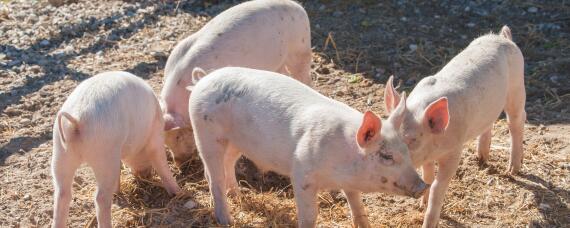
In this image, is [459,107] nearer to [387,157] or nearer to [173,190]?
[387,157]

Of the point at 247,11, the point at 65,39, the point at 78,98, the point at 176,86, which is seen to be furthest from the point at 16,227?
the point at 65,39

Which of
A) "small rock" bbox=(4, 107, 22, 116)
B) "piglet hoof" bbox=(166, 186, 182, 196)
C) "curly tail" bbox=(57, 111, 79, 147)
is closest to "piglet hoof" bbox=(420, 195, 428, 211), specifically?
"piglet hoof" bbox=(166, 186, 182, 196)

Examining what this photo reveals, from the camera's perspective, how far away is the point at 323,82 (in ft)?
23.2

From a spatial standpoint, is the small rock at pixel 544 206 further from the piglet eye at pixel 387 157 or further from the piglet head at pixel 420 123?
the piglet eye at pixel 387 157

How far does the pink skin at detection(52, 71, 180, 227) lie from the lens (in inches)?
175

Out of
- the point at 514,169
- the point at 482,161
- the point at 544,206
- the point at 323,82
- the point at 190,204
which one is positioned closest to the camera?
the point at 544,206

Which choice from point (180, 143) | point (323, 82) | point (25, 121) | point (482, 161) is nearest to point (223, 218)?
point (180, 143)

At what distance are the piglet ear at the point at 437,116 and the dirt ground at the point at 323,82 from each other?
0.88 m

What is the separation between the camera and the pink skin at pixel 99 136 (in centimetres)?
444

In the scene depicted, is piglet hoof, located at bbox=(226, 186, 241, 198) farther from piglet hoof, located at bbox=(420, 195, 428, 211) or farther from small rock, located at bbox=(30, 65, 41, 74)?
small rock, located at bbox=(30, 65, 41, 74)

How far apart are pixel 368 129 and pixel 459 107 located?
0.97 m

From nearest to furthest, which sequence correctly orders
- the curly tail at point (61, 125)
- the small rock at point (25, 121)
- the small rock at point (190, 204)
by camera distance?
1. the curly tail at point (61, 125)
2. the small rock at point (190, 204)
3. the small rock at point (25, 121)

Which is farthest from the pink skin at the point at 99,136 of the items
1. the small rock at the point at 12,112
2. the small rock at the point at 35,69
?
the small rock at the point at 35,69

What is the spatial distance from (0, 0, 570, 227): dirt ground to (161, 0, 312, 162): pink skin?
0.51m
